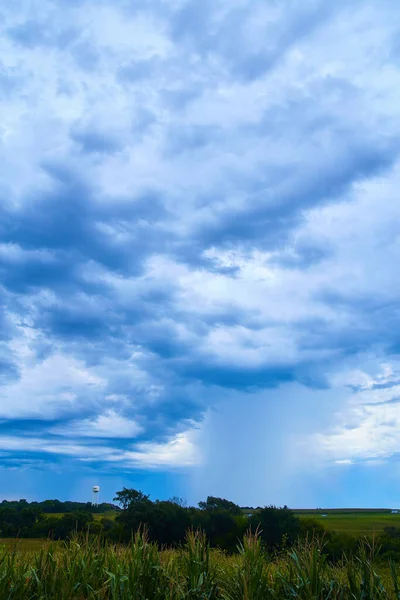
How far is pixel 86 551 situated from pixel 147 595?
70.5 inches

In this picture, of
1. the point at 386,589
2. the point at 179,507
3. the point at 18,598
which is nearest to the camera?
the point at 18,598

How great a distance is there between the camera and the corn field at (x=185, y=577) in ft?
41.2

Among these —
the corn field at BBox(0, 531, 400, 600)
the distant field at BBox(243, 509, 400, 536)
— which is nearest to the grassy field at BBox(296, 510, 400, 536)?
the distant field at BBox(243, 509, 400, 536)

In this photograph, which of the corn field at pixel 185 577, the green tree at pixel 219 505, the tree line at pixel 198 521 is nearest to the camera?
the corn field at pixel 185 577

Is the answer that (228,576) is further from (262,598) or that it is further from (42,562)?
(42,562)

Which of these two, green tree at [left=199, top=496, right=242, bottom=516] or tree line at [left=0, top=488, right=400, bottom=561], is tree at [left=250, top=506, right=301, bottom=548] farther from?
green tree at [left=199, top=496, right=242, bottom=516]

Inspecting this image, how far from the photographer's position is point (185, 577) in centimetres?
1386

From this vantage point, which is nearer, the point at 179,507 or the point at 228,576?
the point at 228,576

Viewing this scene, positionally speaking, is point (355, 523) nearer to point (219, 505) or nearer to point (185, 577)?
point (219, 505)

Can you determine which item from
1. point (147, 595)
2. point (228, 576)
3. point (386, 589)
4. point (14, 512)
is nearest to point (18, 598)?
point (147, 595)

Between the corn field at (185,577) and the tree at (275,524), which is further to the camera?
the tree at (275,524)

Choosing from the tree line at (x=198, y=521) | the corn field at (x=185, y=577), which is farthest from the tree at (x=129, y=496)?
the corn field at (x=185, y=577)

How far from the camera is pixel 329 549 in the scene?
56.9 metres

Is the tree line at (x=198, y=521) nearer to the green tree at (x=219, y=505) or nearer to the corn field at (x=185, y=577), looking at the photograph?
the green tree at (x=219, y=505)
